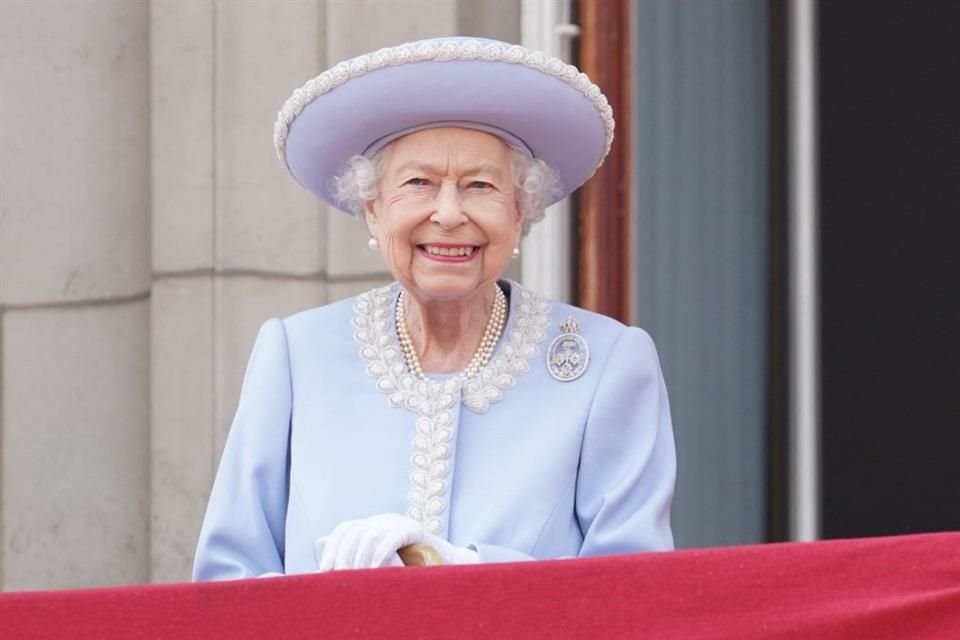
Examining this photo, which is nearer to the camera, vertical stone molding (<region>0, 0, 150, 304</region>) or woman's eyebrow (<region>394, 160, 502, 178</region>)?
woman's eyebrow (<region>394, 160, 502, 178</region>)

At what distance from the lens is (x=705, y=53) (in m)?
5.64

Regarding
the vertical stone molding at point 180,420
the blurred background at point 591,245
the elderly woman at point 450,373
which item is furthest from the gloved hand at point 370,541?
the vertical stone molding at point 180,420

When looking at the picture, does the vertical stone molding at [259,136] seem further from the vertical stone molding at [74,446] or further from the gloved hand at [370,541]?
the gloved hand at [370,541]

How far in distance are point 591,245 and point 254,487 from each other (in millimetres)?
→ 2024

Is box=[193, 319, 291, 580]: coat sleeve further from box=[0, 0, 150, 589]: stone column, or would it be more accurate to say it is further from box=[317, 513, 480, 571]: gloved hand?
box=[0, 0, 150, 589]: stone column

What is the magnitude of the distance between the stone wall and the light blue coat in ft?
5.61

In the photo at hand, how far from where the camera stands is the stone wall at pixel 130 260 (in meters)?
5.55

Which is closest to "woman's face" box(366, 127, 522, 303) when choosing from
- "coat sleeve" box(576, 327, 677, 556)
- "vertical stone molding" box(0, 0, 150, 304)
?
"coat sleeve" box(576, 327, 677, 556)

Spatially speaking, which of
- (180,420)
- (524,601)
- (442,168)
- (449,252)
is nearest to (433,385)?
(449,252)

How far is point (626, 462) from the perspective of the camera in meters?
3.67

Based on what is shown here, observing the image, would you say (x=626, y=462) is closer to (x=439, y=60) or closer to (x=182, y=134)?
(x=439, y=60)

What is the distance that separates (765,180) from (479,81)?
90.6 inches

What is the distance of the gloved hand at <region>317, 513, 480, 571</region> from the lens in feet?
10.9

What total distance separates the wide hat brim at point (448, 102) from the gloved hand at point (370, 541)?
65 centimetres
